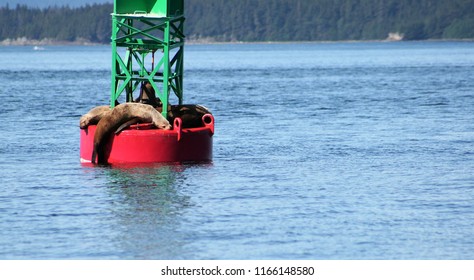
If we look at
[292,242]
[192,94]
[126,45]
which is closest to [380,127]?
[126,45]

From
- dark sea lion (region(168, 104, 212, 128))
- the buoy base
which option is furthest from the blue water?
dark sea lion (region(168, 104, 212, 128))

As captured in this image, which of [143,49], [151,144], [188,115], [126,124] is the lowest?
[151,144]

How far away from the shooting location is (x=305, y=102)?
226 feet

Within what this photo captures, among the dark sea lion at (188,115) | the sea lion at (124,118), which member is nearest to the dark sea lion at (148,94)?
the dark sea lion at (188,115)

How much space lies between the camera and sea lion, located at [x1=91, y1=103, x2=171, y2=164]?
105 feet

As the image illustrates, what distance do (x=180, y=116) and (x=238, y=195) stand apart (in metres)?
5.30

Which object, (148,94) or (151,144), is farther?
(148,94)

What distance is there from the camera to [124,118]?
32.3m

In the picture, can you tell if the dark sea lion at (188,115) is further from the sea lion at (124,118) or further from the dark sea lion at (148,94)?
the dark sea lion at (148,94)

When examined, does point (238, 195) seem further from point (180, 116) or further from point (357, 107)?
point (357, 107)

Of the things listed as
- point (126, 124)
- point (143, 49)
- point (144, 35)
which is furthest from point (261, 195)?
point (143, 49)

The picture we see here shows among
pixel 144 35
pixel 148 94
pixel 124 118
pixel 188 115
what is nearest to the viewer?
pixel 124 118

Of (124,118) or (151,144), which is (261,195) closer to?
(151,144)

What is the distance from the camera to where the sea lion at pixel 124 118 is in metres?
32.1
